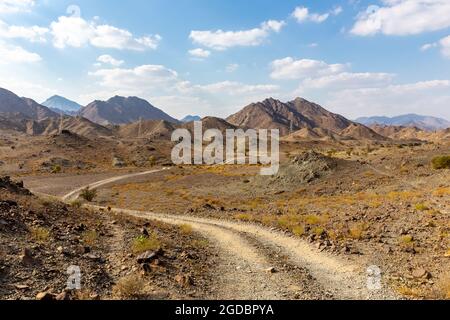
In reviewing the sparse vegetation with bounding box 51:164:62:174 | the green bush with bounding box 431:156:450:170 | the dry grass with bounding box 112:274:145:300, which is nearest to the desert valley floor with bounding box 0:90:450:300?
the dry grass with bounding box 112:274:145:300

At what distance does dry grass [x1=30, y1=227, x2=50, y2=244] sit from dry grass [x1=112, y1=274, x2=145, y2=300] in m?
5.22

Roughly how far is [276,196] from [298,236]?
21386mm

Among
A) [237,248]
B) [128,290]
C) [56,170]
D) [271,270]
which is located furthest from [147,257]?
[56,170]

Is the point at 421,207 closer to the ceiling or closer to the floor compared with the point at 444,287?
closer to the ceiling

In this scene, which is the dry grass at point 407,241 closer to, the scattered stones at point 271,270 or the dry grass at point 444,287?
the dry grass at point 444,287

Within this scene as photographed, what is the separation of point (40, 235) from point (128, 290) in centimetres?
625

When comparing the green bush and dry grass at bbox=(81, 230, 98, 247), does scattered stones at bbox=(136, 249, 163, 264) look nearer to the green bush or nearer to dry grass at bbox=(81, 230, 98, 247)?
dry grass at bbox=(81, 230, 98, 247)

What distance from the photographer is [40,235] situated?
628 inches

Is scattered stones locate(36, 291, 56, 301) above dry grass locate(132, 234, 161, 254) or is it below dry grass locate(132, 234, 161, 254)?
above

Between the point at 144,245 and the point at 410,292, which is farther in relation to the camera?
the point at 144,245

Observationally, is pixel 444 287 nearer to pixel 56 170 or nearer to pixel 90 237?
pixel 90 237

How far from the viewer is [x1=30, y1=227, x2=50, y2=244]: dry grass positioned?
1572 centimetres
